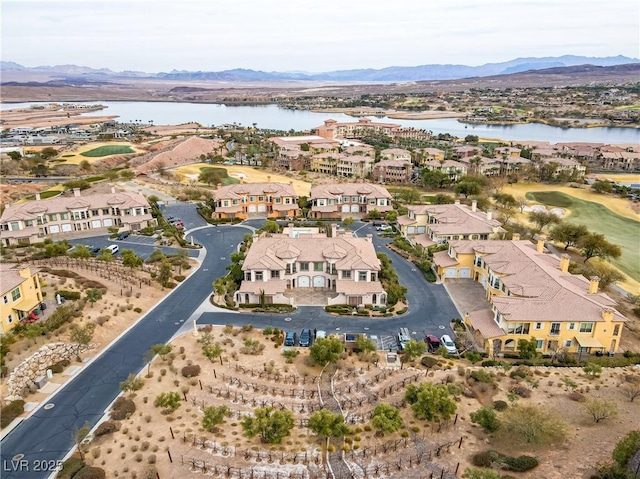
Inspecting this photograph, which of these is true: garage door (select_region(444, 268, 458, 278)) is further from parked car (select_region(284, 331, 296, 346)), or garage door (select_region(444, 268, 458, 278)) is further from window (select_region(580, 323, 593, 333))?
parked car (select_region(284, 331, 296, 346))

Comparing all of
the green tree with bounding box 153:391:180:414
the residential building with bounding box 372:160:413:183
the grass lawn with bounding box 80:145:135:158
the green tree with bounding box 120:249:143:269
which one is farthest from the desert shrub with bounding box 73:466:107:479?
the grass lawn with bounding box 80:145:135:158

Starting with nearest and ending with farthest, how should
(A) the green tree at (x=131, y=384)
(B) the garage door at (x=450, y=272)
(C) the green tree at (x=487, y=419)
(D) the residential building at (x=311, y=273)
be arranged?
(C) the green tree at (x=487, y=419) < (A) the green tree at (x=131, y=384) < (D) the residential building at (x=311, y=273) < (B) the garage door at (x=450, y=272)

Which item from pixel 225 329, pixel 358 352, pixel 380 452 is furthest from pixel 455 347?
pixel 225 329

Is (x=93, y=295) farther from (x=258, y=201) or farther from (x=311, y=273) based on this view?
(x=258, y=201)

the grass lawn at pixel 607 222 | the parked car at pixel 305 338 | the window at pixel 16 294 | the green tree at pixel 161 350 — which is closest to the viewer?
the green tree at pixel 161 350

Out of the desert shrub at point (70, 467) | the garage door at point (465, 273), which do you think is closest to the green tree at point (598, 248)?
the garage door at point (465, 273)

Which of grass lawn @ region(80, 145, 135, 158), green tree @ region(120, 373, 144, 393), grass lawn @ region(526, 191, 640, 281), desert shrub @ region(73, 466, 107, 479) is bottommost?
grass lawn @ region(526, 191, 640, 281)

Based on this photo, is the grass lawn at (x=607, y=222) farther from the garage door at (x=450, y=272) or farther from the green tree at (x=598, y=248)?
the garage door at (x=450, y=272)
